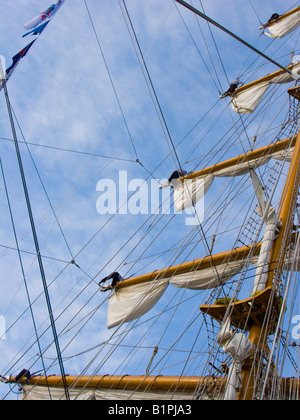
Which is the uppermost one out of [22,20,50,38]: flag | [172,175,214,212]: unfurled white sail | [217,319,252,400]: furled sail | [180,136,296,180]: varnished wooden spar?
[180,136,296,180]: varnished wooden spar

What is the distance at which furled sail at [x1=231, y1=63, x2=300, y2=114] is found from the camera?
764 inches

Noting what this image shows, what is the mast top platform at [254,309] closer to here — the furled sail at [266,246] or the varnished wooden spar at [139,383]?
the furled sail at [266,246]

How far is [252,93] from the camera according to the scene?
20.2 m

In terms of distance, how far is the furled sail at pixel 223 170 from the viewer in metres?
15.9

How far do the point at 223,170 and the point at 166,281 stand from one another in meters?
4.95

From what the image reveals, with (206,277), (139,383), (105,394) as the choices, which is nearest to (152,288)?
(206,277)

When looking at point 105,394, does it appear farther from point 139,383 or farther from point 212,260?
point 212,260

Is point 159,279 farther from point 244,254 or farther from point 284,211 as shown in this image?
point 284,211

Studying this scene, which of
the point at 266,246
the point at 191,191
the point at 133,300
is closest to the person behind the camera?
the point at 266,246

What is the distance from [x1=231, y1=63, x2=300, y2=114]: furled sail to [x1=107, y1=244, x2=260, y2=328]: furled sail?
9002mm

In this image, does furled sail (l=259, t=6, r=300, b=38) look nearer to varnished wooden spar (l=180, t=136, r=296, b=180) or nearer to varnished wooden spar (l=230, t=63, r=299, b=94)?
varnished wooden spar (l=230, t=63, r=299, b=94)

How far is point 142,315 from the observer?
44.7 ft

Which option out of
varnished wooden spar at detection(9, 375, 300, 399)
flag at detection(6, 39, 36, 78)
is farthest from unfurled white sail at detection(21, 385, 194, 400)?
flag at detection(6, 39, 36, 78)

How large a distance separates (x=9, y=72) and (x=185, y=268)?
797cm
